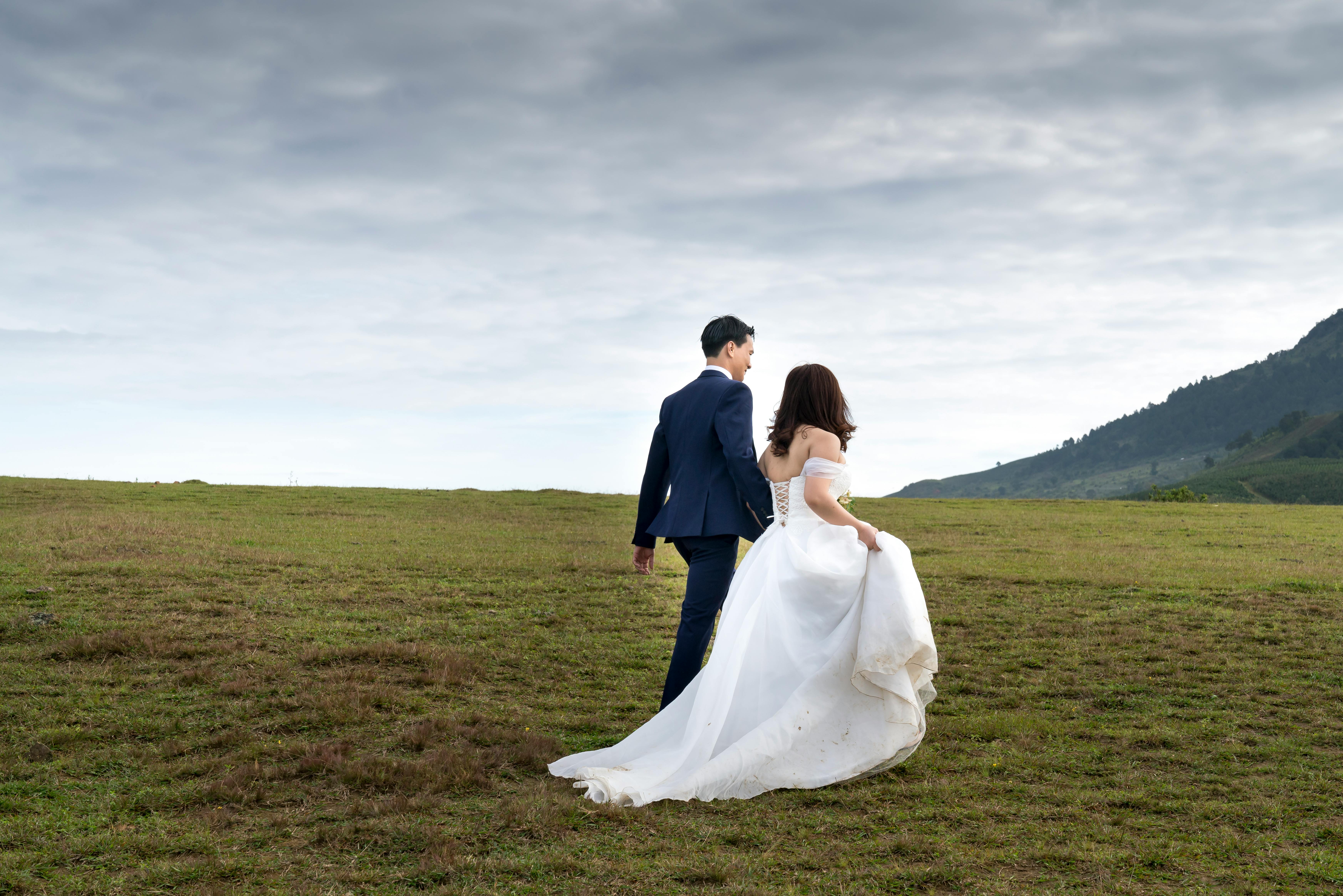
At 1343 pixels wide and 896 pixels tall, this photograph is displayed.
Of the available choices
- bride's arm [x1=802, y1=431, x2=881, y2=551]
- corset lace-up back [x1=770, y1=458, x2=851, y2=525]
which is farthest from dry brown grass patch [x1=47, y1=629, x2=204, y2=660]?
bride's arm [x1=802, y1=431, x2=881, y2=551]

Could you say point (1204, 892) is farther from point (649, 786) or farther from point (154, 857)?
point (154, 857)

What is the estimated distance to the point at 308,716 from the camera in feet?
29.3

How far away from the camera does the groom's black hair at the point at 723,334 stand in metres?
8.28

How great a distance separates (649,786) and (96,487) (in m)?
35.2

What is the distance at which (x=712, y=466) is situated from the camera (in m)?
8.26

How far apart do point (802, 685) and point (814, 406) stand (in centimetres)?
238

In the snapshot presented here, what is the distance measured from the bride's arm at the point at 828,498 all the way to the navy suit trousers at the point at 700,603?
0.90m

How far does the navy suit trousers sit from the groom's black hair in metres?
1.77

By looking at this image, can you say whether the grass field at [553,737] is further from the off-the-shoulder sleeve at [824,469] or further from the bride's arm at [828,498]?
the off-the-shoulder sleeve at [824,469]

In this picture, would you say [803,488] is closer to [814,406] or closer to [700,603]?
[814,406]

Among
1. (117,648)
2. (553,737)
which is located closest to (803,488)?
(553,737)

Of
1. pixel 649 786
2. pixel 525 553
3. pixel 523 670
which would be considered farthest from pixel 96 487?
pixel 649 786

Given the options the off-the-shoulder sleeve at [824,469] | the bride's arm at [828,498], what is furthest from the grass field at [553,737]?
the off-the-shoulder sleeve at [824,469]

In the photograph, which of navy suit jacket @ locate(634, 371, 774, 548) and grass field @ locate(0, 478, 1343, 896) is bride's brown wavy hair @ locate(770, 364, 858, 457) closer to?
navy suit jacket @ locate(634, 371, 774, 548)
